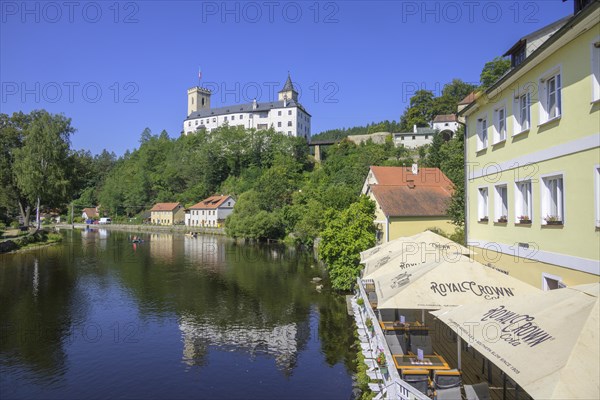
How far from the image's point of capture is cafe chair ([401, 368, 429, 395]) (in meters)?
8.87

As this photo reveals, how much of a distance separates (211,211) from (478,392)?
267 feet

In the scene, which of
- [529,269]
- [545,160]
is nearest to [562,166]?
[545,160]

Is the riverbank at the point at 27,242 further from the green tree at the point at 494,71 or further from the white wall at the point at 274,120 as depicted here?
the white wall at the point at 274,120

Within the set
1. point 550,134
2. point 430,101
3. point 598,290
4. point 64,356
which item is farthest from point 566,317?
point 430,101

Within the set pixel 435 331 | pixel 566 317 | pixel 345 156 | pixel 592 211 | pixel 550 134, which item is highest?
pixel 345 156

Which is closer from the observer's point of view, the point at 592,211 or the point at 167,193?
the point at 592,211

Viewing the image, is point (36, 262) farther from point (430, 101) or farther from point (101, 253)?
point (430, 101)

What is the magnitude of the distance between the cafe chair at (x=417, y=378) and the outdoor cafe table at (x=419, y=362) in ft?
0.55

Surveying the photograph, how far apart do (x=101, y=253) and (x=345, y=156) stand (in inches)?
1889

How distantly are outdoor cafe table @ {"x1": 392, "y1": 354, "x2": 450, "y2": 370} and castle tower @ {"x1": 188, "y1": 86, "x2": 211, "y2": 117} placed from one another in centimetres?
13142

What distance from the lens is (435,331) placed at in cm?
1344

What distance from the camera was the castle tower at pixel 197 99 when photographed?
132525mm

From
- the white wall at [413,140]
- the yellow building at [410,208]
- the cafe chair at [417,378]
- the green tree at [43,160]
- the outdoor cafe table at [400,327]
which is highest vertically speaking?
the white wall at [413,140]

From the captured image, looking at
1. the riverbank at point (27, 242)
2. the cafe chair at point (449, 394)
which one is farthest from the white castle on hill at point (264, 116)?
the cafe chair at point (449, 394)
